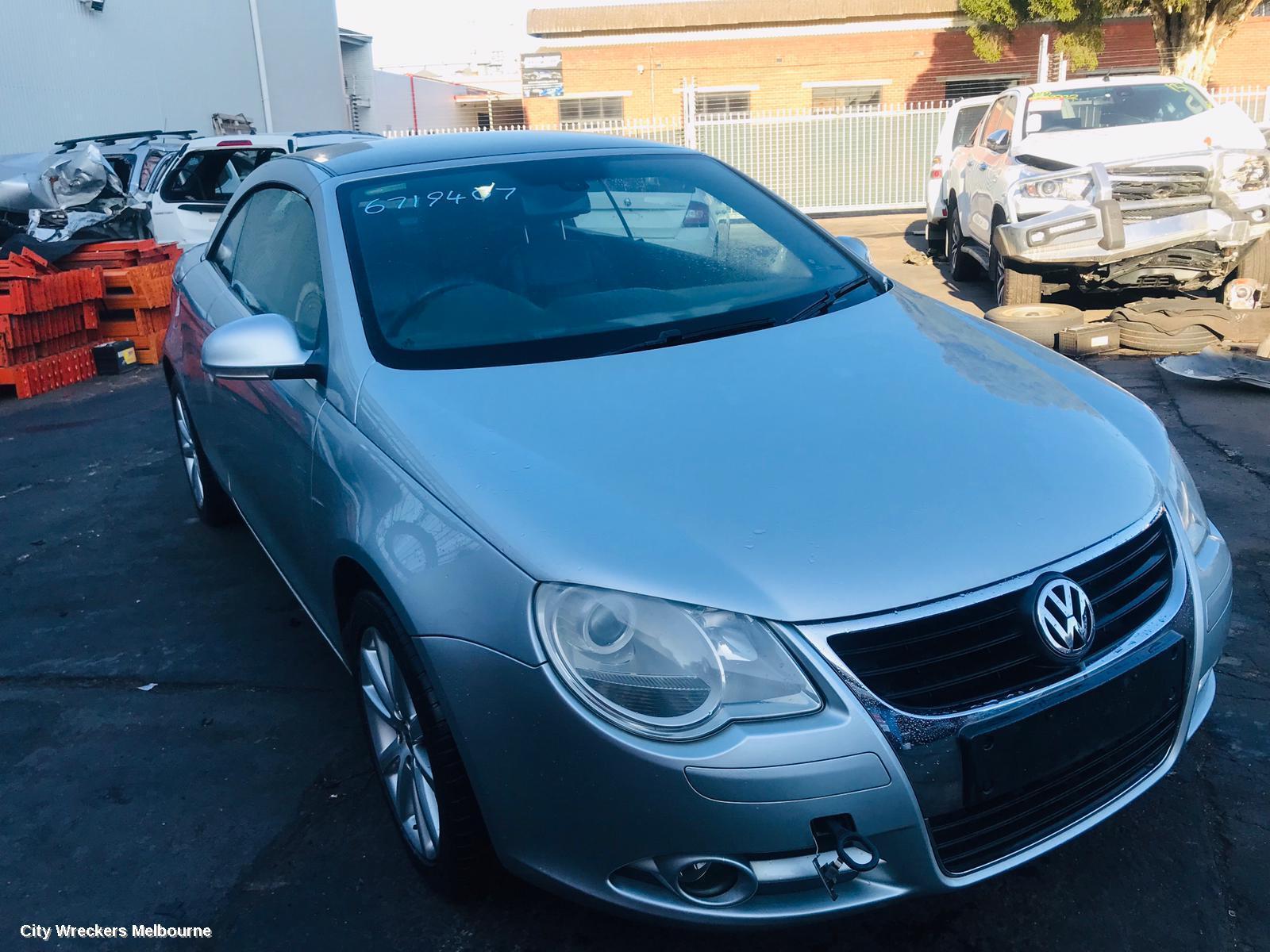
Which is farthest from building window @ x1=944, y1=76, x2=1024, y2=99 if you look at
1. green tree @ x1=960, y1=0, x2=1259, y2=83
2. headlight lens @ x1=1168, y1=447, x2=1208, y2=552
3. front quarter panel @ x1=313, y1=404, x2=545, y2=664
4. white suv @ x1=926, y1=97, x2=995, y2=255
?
front quarter panel @ x1=313, y1=404, x2=545, y2=664

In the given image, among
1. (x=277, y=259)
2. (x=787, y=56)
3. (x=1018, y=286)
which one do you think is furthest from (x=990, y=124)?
(x=787, y=56)

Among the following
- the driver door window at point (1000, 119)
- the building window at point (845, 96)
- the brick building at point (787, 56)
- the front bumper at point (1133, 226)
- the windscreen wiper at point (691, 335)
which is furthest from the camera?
the building window at point (845, 96)

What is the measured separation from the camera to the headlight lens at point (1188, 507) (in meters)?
2.34

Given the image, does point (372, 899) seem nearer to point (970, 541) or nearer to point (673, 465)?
point (673, 465)

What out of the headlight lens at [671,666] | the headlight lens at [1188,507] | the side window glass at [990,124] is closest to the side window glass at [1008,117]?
the side window glass at [990,124]

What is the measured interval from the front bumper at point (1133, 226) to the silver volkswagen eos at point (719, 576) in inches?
200

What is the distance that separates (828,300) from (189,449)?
10.5 feet

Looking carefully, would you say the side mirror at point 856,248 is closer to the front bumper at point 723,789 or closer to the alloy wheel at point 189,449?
the front bumper at point 723,789

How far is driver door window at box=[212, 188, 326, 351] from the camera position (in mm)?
3045

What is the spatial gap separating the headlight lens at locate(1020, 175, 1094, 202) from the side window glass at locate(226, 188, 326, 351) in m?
6.11

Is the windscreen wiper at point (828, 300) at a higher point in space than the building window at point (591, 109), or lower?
lower

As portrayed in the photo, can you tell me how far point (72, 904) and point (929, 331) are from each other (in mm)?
2531

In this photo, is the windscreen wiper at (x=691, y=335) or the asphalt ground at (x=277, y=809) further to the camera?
the windscreen wiper at (x=691, y=335)

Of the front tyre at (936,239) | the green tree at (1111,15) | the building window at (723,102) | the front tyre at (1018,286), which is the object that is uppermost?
the green tree at (1111,15)
